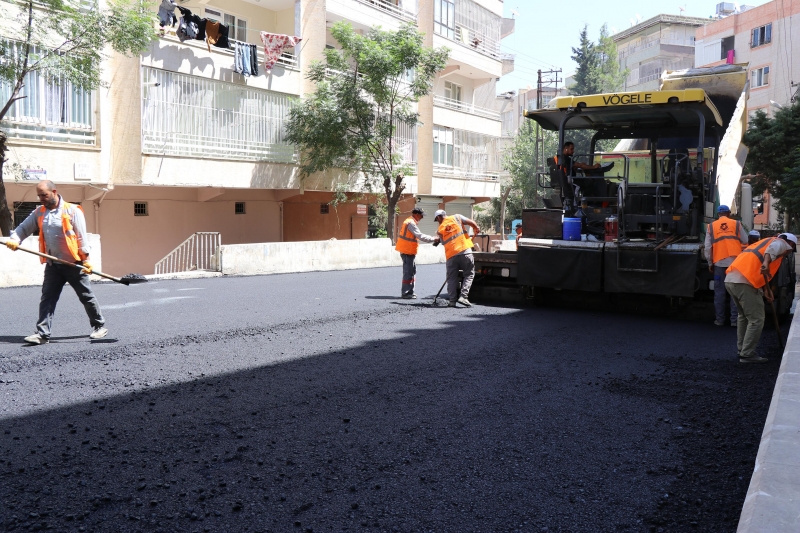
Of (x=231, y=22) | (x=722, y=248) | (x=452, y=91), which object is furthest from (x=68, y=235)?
(x=452, y=91)

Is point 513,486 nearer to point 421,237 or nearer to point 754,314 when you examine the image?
point 754,314

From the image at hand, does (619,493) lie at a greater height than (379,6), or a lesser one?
lesser

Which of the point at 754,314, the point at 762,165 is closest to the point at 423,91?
the point at 762,165

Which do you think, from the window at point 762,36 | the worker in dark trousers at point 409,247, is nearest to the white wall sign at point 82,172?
the worker in dark trousers at point 409,247

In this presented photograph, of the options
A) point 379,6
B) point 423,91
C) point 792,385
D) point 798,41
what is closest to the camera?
point 792,385

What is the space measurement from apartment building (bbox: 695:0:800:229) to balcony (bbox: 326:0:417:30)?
17912 mm

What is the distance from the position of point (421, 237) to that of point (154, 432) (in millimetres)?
7191

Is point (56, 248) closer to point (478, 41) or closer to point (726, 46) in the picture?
A: point (478, 41)

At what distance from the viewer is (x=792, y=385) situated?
4281 millimetres

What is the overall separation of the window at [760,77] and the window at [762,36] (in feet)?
4.51

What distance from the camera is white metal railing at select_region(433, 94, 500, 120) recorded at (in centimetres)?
2916

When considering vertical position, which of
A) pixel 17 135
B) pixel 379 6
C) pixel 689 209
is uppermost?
pixel 379 6

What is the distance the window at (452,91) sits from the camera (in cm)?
3142

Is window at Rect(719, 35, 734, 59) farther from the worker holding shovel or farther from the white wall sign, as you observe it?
the worker holding shovel
